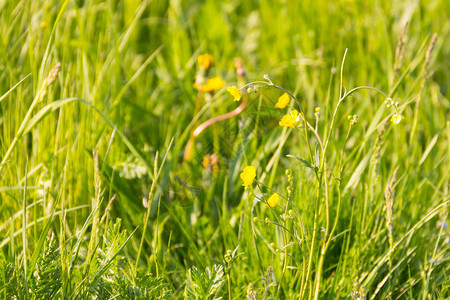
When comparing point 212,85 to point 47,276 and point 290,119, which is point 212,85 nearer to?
point 290,119

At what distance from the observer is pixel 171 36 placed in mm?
2557

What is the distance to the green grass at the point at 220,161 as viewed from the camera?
122cm

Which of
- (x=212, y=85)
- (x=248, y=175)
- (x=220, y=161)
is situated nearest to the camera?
(x=248, y=175)

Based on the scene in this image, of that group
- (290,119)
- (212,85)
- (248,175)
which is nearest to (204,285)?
(248,175)

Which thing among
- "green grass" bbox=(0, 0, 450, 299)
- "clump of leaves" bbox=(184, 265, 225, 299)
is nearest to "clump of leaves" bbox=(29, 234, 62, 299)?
"green grass" bbox=(0, 0, 450, 299)

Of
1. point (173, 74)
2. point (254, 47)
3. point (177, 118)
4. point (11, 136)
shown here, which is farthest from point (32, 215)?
point (254, 47)

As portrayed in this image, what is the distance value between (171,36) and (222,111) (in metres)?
0.59

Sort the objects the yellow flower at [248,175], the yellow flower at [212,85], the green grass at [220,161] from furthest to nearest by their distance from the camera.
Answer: the yellow flower at [212,85] → the green grass at [220,161] → the yellow flower at [248,175]

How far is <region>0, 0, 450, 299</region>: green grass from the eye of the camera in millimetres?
1218

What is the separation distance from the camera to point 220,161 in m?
1.85

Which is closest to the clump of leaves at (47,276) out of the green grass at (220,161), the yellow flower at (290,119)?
the green grass at (220,161)

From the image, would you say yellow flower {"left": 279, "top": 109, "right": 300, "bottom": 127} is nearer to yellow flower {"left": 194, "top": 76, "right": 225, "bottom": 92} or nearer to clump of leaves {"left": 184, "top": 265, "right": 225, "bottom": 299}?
clump of leaves {"left": 184, "top": 265, "right": 225, "bottom": 299}

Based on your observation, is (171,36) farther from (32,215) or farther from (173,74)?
(32,215)

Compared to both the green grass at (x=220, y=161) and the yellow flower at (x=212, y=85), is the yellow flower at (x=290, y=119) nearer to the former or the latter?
the green grass at (x=220, y=161)
